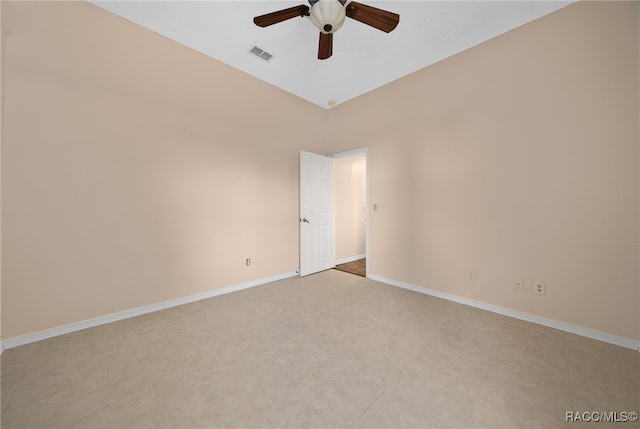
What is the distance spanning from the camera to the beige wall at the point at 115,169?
194 cm

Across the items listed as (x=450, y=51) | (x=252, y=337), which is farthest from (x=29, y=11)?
(x=450, y=51)

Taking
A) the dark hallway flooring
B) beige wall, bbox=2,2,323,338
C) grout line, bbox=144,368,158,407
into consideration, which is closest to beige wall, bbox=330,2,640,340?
the dark hallway flooring

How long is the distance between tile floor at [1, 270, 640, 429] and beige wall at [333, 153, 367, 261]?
8.03 ft

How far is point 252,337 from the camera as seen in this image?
203 cm

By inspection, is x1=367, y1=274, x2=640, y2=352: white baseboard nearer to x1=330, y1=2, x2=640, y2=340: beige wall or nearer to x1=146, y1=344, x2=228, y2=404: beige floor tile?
x1=330, y1=2, x2=640, y2=340: beige wall

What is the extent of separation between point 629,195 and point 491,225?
96 centimetres

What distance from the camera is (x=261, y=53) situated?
2846 mm

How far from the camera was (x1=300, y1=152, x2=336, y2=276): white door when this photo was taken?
384 centimetres

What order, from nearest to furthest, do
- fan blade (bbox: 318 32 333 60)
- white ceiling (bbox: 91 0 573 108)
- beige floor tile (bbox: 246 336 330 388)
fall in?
beige floor tile (bbox: 246 336 330 388) → fan blade (bbox: 318 32 333 60) → white ceiling (bbox: 91 0 573 108)

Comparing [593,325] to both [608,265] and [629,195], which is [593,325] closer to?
[608,265]

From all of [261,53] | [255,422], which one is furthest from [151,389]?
[261,53]

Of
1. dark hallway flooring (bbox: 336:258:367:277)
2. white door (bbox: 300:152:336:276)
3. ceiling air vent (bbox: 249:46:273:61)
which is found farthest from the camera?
dark hallway flooring (bbox: 336:258:367:277)

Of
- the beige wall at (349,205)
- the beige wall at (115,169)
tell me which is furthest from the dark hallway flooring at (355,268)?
the beige wall at (115,169)

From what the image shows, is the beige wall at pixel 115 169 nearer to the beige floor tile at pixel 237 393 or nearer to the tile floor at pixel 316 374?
the tile floor at pixel 316 374
